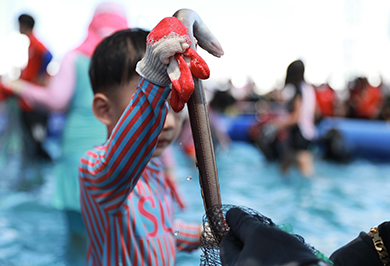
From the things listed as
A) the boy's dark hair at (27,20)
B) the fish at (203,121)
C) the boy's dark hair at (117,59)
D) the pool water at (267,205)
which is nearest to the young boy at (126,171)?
the boy's dark hair at (117,59)

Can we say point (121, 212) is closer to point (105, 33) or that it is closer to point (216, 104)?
point (105, 33)

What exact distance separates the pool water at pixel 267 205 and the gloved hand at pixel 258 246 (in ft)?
4.36

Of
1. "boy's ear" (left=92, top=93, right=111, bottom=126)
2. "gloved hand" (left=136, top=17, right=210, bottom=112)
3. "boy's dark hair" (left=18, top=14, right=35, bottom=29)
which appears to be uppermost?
"boy's dark hair" (left=18, top=14, right=35, bottom=29)

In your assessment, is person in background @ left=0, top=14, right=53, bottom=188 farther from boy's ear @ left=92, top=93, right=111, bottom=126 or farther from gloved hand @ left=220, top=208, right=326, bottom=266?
gloved hand @ left=220, top=208, right=326, bottom=266

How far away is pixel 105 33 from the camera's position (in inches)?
97.8

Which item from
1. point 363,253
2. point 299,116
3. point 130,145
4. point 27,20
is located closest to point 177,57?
point 130,145

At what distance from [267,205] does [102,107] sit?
3.28 metres

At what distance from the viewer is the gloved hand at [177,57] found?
772mm

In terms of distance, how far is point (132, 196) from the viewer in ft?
4.34

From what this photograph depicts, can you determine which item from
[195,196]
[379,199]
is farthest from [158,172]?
[379,199]

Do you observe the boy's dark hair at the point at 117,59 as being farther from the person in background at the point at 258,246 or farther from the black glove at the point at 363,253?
the black glove at the point at 363,253

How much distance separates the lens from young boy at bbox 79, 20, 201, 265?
961 mm

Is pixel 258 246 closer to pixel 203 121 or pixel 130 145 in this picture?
pixel 203 121

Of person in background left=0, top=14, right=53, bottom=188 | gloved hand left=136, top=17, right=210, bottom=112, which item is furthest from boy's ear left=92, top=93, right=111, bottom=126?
person in background left=0, top=14, right=53, bottom=188
